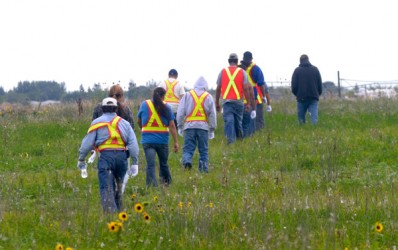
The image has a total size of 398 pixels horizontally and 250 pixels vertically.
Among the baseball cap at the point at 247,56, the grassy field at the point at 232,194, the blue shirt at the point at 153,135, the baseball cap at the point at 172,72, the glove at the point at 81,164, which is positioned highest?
the baseball cap at the point at 247,56

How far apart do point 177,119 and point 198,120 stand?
1.39 ft

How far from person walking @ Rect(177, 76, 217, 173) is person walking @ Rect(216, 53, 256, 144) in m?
2.38

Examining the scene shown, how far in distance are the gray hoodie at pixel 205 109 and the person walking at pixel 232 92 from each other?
2.32m

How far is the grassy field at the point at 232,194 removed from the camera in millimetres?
8969

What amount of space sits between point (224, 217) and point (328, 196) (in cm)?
159

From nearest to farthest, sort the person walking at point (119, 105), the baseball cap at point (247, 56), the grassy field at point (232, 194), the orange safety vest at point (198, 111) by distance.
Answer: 1. the grassy field at point (232, 194)
2. the person walking at point (119, 105)
3. the orange safety vest at point (198, 111)
4. the baseball cap at point (247, 56)

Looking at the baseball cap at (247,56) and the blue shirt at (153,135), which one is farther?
the baseball cap at (247,56)

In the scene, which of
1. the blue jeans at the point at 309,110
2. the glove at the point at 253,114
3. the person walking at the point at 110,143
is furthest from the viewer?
the blue jeans at the point at 309,110

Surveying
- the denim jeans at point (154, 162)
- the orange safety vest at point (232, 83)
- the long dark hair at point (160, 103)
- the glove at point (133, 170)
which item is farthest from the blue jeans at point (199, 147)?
the glove at point (133, 170)

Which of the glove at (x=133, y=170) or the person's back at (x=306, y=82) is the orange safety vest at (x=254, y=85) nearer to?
the person's back at (x=306, y=82)

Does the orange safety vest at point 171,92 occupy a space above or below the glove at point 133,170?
above

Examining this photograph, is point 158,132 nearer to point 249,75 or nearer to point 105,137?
point 105,137

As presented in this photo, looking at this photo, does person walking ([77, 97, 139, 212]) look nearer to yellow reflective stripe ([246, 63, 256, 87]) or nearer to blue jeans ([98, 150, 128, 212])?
blue jeans ([98, 150, 128, 212])

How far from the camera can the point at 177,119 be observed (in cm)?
1559
